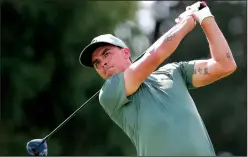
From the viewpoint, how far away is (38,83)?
9.84 metres

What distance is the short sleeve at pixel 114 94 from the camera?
11.4ft

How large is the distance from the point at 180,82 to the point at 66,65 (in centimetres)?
657

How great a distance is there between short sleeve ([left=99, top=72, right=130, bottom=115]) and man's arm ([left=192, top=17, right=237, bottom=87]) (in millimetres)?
328

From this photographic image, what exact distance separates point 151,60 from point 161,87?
12 centimetres

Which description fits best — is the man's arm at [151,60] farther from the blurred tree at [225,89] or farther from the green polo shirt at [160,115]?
the blurred tree at [225,89]

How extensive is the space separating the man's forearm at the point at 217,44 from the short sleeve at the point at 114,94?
0.40 metres

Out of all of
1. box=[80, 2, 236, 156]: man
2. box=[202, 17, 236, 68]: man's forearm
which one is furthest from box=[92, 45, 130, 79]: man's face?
box=[202, 17, 236, 68]: man's forearm

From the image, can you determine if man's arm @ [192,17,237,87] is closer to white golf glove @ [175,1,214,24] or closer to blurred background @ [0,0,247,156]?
white golf glove @ [175,1,214,24]

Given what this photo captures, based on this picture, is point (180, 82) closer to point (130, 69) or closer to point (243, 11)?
point (130, 69)

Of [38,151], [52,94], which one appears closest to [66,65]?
[52,94]

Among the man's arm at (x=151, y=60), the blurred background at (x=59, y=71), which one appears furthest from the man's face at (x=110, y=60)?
the blurred background at (x=59, y=71)

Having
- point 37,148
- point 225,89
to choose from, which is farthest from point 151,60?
point 225,89

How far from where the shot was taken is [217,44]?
355cm

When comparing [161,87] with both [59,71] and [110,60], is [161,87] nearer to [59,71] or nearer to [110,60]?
[110,60]
